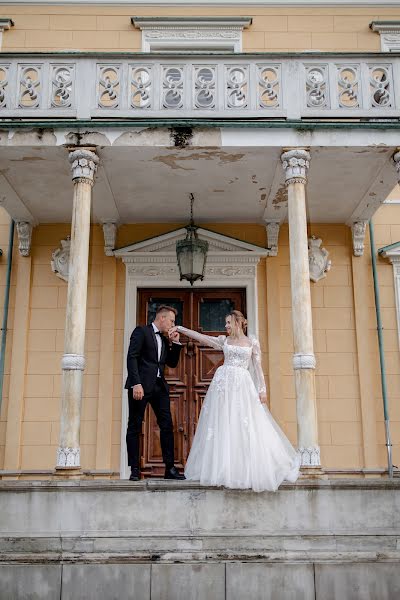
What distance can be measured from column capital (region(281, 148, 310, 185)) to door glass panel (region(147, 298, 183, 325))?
3.26 metres

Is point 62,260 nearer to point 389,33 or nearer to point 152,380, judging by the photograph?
point 152,380

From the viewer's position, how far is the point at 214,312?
10.5 metres

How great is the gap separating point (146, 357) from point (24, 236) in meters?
3.80

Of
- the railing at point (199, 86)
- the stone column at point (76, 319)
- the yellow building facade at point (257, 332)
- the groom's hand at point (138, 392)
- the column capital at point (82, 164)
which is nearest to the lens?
the stone column at point (76, 319)

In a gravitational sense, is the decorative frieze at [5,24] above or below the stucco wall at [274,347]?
above

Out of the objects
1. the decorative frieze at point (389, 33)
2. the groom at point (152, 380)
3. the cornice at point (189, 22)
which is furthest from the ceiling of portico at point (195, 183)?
the cornice at point (189, 22)

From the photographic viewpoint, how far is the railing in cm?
807

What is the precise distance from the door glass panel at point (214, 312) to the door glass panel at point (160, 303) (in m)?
0.33

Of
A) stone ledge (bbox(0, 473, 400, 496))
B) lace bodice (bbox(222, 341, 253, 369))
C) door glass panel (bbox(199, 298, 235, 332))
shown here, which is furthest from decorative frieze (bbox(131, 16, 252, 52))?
stone ledge (bbox(0, 473, 400, 496))

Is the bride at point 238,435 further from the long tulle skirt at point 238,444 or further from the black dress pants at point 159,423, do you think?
the black dress pants at point 159,423

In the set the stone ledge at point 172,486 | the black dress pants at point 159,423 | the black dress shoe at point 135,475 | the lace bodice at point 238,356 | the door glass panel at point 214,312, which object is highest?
the door glass panel at point 214,312

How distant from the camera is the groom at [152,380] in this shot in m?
7.23

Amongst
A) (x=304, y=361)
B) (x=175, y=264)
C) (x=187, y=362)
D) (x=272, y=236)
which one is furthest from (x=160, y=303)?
(x=304, y=361)

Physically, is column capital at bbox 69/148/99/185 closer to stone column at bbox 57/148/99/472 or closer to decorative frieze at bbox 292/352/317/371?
stone column at bbox 57/148/99/472
